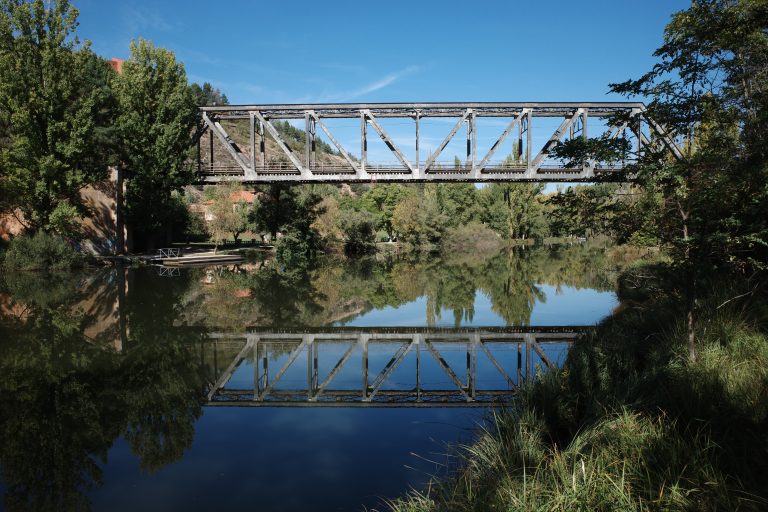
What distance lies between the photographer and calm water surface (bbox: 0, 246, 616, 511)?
19.4 ft

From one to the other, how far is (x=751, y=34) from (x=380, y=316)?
12.7m

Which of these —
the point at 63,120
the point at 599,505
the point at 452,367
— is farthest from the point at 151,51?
the point at 599,505

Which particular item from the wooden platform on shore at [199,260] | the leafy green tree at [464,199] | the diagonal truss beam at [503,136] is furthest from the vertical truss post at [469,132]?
the leafy green tree at [464,199]

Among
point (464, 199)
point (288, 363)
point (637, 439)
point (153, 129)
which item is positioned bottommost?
point (288, 363)

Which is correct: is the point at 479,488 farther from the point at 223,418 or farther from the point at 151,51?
the point at 151,51

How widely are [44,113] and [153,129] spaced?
7124 millimetres

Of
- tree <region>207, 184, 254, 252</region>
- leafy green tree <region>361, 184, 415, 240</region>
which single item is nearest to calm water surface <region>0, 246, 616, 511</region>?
Result: tree <region>207, 184, 254, 252</region>

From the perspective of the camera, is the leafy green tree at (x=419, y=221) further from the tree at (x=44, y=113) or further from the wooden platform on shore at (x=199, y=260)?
the tree at (x=44, y=113)

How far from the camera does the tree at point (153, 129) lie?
110 feet

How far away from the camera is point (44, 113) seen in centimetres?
2686

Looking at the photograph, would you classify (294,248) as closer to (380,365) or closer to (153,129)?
(153,129)

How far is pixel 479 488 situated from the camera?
4.77 m

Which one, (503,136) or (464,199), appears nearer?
(503,136)

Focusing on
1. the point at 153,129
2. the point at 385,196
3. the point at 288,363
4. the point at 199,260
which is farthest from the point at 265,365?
the point at 385,196
